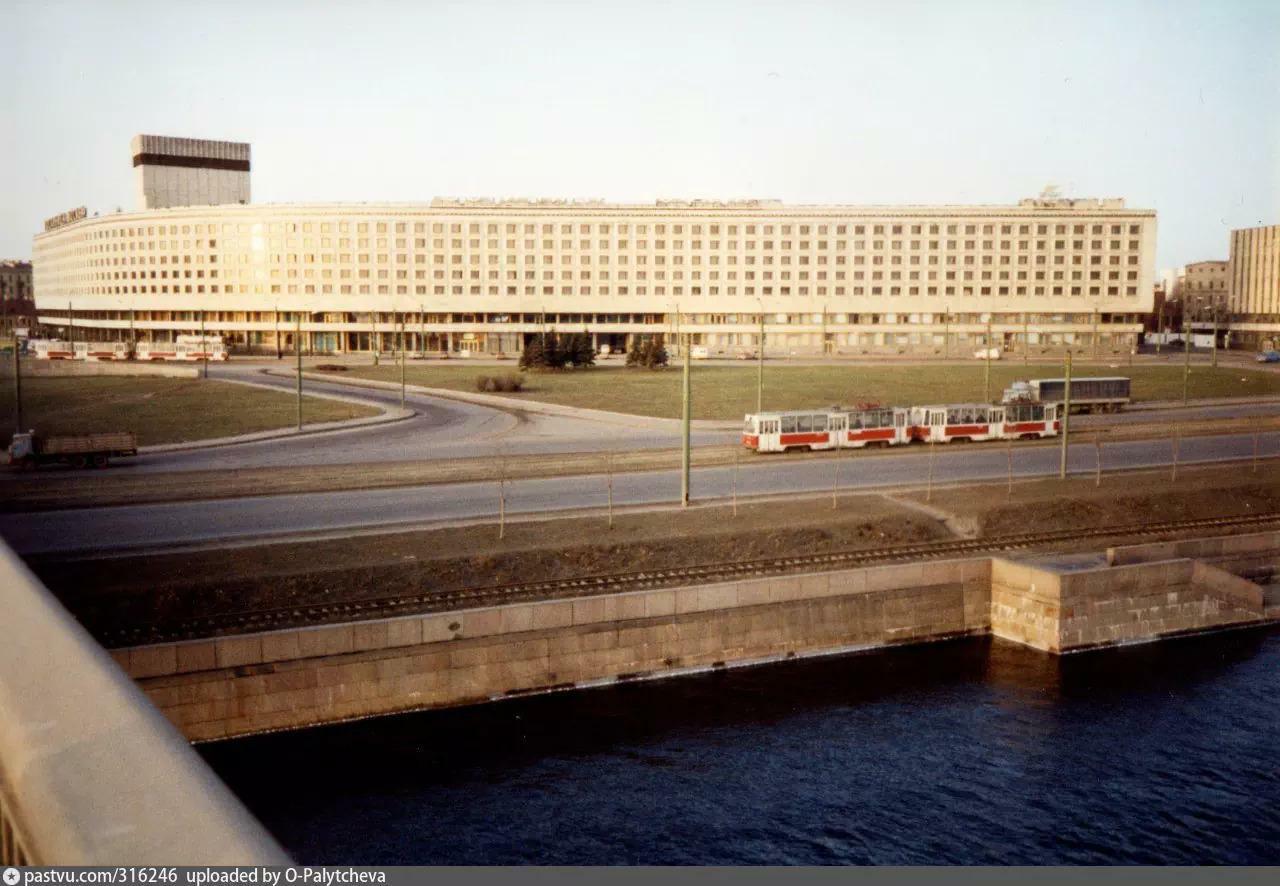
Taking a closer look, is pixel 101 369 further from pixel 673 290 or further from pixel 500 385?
pixel 673 290

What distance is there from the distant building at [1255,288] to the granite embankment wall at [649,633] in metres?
63.2

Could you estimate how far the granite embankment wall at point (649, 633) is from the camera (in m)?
20.0

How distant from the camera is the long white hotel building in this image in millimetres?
107312

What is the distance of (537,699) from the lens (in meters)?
22.4

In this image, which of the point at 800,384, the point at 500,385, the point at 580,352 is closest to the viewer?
the point at 500,385

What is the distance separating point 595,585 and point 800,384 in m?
46.3

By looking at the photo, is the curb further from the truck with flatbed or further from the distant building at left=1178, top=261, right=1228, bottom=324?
the distant building at left=1178, top=261, right=1228, bottom=324

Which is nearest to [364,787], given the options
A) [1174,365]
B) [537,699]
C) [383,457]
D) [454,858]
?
[454,858]

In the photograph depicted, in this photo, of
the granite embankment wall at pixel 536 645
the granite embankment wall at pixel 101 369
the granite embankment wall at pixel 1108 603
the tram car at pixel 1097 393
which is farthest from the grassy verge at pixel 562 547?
the granite embankment wall at pixel 101 369

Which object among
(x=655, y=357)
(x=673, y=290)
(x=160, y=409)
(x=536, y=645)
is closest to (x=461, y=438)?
(x=160, y=409)

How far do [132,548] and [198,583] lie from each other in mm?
3656

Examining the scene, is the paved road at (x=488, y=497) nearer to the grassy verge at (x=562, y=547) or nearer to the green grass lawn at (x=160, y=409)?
the grassy verge at (x=562, y=547)

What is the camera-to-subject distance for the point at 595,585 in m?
25.3

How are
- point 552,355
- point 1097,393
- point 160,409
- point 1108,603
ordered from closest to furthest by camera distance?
1. point 1108,603
2. point 1097,393
3. point 160,409
4. point 552,355
